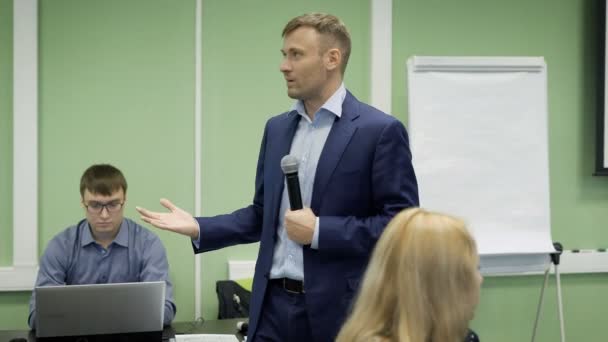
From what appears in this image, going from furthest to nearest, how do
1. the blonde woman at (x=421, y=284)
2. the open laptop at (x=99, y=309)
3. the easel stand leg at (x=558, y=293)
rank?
the easel stand leg at (x=558, y=293)
the open laptop at (x=99, y=309)
the blonde woman at (x=421, y=284)

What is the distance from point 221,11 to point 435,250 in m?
2.87

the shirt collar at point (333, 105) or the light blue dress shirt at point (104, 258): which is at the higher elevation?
the shirt collar at point (333, 105)

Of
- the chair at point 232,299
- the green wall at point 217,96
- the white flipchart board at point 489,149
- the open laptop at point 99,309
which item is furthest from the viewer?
the white flipchart board at point 489,149

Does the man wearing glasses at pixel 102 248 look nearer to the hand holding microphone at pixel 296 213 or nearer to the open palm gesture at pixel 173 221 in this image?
the open palm gesture at pixel 173 221

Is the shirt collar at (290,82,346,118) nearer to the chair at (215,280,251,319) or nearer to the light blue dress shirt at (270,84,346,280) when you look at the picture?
the light blue dress shirt at (270,84,346,280)

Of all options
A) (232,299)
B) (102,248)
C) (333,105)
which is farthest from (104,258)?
(333,105)

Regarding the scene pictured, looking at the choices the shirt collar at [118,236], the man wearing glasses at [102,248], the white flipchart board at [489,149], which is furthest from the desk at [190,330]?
the white flipchart board at [489,149]

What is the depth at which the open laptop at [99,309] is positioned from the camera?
7.80ft

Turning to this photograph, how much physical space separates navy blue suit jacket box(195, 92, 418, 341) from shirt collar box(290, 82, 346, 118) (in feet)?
0.06

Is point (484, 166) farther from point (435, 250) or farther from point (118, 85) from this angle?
point (435, 250)

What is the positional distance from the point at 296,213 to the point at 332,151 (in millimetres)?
231

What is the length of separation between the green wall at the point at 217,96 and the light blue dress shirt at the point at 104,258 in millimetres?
633

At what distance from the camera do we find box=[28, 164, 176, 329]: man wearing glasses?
317 centimetres

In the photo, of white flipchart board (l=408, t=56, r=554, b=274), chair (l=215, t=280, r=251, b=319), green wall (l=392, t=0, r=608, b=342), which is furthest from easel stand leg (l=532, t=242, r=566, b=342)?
chair (l=215, t=280, r=251, b=319)
